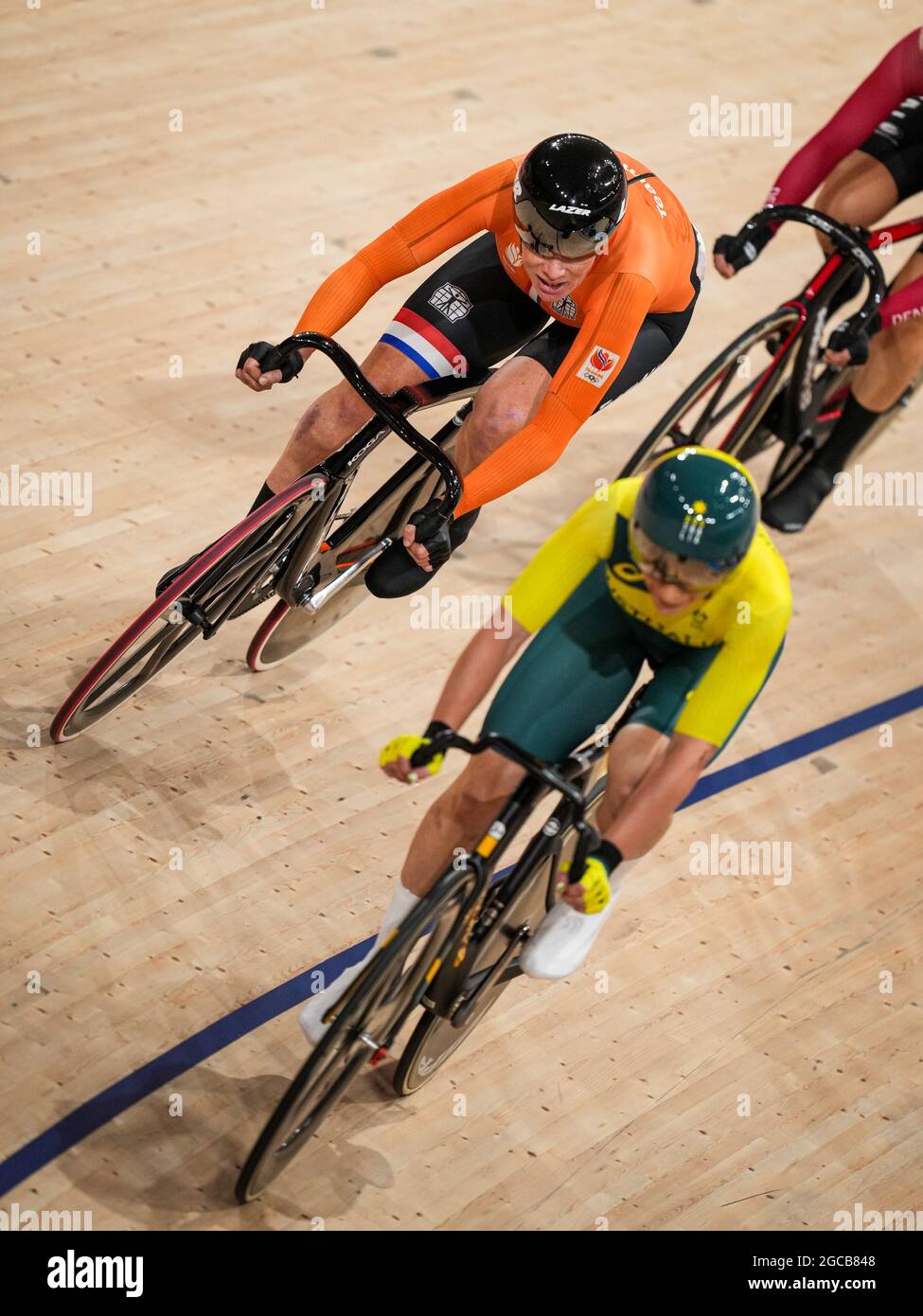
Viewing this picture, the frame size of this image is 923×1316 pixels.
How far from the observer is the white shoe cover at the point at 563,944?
261 cm

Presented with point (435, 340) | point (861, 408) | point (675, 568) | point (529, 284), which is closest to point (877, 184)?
point (861, 408)

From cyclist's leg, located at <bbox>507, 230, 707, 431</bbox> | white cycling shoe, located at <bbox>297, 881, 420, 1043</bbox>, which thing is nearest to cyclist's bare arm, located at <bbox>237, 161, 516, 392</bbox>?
cyclist's leg, located at <bbox>507, 230, 707, 431</bbox>

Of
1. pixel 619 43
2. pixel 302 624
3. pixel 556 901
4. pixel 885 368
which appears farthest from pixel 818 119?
pixel 556 901

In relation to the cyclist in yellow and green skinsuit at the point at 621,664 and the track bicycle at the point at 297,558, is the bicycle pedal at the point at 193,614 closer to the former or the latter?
the track bicycle at the point at 297,558

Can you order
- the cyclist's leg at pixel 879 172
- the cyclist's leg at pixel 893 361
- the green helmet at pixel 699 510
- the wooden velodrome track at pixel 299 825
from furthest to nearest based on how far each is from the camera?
the cyclist's leg at pixel 893 361 → the cyclist's leg at pixel 879 172 → the wooden velodrome track at pixel 299 825 → the green helmet at pixel 699 510

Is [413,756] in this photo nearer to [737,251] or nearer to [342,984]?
[342,984]

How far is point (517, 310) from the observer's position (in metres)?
3.55

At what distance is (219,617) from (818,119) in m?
4.99

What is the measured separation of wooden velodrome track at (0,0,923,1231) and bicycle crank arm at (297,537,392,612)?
386mm

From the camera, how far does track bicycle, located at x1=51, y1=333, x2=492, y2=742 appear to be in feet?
A: 10.5

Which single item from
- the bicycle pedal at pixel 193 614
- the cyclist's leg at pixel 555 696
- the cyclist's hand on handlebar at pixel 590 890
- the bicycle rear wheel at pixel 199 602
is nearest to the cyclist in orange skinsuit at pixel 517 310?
the bicycle rear wheel at pixel 199 602

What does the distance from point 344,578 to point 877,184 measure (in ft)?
6.65

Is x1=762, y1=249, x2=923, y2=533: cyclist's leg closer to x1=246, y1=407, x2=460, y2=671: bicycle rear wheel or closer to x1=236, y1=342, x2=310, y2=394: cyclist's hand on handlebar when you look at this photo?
x1=246, y1=407, x2=460, y2=671: bicycle rear wheel

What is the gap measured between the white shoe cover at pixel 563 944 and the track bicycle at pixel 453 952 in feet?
0.32
